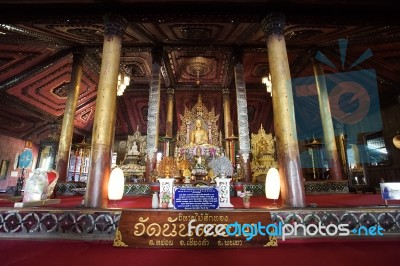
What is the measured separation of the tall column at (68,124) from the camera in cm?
813

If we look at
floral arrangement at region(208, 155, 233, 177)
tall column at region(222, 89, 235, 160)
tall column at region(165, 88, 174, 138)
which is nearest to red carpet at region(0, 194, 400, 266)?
floral arrangement at region(208, 155, 233, 177)

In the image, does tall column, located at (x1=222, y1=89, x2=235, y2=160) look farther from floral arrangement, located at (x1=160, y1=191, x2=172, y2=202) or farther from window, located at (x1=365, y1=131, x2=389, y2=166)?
window, located at (x1=365, y1=131, x2=389, y2=166)

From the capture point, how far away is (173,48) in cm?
955

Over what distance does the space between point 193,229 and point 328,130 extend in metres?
7.66

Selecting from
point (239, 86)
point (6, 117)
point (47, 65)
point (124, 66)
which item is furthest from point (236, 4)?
point (6, 117)

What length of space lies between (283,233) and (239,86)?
693 centimetres

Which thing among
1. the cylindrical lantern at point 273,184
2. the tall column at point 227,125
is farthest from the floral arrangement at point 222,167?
the tall column at point 227,125

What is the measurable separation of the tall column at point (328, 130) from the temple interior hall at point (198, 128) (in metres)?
0.06

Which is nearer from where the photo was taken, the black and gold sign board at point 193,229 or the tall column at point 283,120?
the black and gold sign board at point 193,229

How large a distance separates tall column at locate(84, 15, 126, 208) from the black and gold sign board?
1308 millimetres

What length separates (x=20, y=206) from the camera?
367cm

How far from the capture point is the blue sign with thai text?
343cm

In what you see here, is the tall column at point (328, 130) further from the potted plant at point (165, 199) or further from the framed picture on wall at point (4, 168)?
the framed picture on wall at point (4, 168)

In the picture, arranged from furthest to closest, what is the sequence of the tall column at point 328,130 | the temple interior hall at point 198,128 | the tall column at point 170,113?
the tall column at point 170,113 → the tall column at point 328,130 → the temple interior hall at point 198,128
